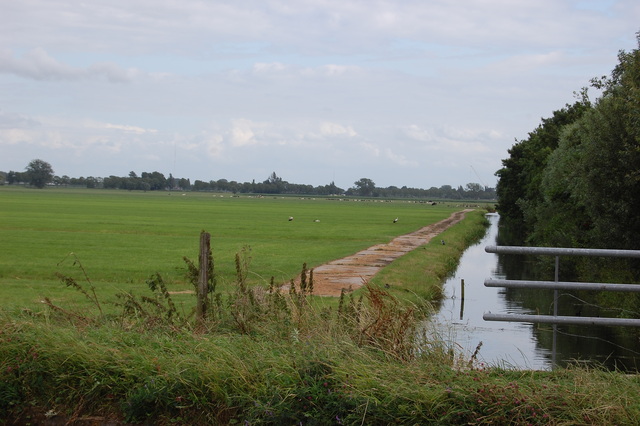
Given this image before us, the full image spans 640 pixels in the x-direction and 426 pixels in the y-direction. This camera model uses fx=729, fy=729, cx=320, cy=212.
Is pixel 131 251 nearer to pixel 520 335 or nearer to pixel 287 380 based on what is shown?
pixel 520 335

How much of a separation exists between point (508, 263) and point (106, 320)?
33.4 metres

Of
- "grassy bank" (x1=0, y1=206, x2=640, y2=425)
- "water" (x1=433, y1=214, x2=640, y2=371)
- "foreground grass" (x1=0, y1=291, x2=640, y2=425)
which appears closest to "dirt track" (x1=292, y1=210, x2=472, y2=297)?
"water" (x1=433, y1=214, x2=640, y2=371)

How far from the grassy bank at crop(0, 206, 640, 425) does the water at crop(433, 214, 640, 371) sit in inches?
35.0

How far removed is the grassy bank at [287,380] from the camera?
5.81 m

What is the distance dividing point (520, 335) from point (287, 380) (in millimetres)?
10998

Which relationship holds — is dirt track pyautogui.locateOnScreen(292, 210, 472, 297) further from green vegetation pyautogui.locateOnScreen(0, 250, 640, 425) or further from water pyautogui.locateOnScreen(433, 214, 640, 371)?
green vegetation pyautogui.locateOnScreen(0, 250, 640, 425)

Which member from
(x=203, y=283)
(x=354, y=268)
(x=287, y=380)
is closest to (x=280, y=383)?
(x=287, y=380)

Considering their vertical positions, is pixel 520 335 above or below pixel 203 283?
below

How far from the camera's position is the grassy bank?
19.1 ft

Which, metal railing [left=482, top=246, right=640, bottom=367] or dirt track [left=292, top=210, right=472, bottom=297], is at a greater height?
metal railing [left=482, top=246, right=640, bottom=367]

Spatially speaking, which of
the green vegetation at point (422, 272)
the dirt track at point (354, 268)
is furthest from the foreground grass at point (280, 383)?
the dirt track at point (354, 268)

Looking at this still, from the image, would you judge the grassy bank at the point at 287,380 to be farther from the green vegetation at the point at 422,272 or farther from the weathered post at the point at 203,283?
the green vegetation at the point at 422,272

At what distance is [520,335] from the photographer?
16.1 meters

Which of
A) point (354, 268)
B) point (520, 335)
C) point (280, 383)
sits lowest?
point (354, 268)
